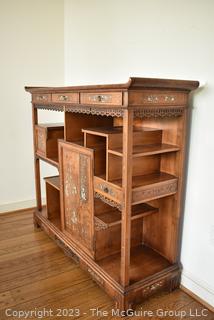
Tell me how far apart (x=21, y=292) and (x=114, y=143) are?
1155 mm

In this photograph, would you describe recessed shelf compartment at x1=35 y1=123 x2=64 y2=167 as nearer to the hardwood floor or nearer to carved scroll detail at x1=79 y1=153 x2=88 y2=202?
carved scroll detail at x1=79 y1=153 x2=88 y2=202

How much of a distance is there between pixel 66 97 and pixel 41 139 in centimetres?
63

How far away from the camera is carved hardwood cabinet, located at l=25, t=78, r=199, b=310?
4.84 ft

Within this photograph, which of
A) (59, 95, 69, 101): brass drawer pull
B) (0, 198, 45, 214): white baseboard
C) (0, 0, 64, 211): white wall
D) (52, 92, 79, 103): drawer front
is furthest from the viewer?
(0, 198, 45, 214): white baseboard

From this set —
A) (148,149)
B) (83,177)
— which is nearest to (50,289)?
(83,177)

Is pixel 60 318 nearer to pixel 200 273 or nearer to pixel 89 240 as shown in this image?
pixel 89 240

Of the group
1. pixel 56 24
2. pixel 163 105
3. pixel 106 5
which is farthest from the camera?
pixel 56 24

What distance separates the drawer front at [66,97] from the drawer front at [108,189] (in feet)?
1.76

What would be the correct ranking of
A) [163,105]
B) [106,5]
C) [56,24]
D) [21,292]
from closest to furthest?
[163,105] → [21,292] → [106,5] → [56,24]

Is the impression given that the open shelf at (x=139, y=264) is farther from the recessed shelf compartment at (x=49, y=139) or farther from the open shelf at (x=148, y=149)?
the recessed shelf compartment at (x=49, y=139)

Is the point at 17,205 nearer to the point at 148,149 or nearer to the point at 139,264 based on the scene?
the point at 139,264

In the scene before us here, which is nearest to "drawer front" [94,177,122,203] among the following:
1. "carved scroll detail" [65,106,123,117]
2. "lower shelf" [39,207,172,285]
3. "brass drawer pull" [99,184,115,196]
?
"brass drawer pull" [99,184,115,196]

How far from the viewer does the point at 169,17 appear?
1.74m

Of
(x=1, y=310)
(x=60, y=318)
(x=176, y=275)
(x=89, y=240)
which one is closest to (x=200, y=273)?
→ (x=176, y=275)
